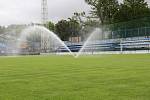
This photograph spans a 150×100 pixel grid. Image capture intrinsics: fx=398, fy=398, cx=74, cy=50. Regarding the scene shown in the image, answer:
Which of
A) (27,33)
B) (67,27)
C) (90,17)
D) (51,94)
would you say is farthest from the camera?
(67,27)

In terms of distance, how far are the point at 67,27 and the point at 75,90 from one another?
104m

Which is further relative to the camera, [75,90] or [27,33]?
[27,33]

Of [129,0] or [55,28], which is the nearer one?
[129,0]

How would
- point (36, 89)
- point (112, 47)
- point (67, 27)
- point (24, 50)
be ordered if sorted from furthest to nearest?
point (67, 27) < point (24, 50) < point (112, 47) < point (36, 89)

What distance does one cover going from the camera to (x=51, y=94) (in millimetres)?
9383

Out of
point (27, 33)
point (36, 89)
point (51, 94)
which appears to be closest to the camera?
point (51, 94)

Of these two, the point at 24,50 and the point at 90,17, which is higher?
the point at 90,17

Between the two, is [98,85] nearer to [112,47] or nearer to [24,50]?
[112,47]

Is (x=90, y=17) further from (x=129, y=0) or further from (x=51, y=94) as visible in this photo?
(x=51, y=94)

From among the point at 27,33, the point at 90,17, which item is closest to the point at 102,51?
the point at 27,33

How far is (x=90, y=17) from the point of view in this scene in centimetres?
10350

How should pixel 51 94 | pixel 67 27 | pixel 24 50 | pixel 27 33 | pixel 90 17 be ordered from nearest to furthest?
pixel 51 94 < pixel 24 50 < pixel 27 33 < pixel 90 17 < pixel 67 27

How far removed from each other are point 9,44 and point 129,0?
30.7 metres

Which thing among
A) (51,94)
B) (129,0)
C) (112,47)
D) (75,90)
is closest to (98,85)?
(75,90)
